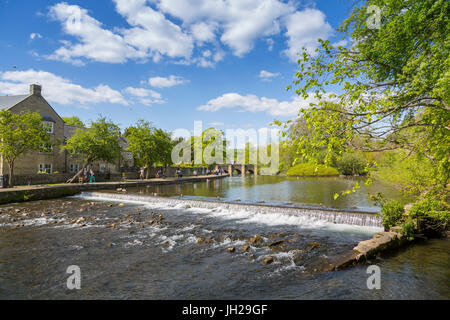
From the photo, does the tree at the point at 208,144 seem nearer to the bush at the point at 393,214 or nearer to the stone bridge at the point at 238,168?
the stone bridge at the point at 238,168

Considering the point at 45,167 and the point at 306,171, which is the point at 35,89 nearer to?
the point at 45,167

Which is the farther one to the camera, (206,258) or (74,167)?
(74,167)

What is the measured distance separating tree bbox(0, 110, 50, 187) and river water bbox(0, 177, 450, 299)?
12.1 m

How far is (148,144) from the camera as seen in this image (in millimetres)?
40312

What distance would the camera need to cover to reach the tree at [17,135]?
2423 cm

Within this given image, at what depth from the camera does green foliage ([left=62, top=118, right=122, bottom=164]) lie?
1201 inches

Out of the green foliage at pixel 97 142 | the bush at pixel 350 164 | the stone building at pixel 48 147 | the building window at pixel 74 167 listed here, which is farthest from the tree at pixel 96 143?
the bush at pixel 350 164

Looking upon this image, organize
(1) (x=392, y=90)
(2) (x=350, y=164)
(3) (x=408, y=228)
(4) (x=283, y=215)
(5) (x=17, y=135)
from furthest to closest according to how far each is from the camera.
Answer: (2) (x=350, y=164), (5) (x=17, y=135), (4) (x=283, y=215), (3) (x=408, y=228), (1) (x=392, y=90)

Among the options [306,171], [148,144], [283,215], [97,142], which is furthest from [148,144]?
[306,171]

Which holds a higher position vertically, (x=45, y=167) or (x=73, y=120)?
(x=73, y=120)

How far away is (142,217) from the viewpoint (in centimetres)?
1591

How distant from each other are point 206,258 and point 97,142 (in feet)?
88.6

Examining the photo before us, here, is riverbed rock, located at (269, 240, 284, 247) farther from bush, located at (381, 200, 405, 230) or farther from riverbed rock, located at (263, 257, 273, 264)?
bush, located at (381, 200, 405, 230)
